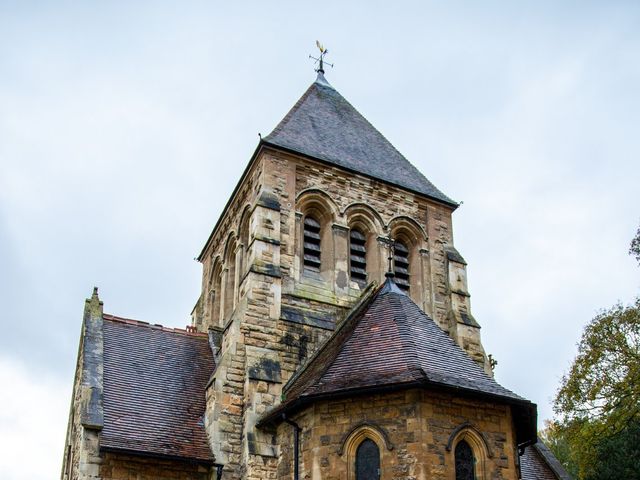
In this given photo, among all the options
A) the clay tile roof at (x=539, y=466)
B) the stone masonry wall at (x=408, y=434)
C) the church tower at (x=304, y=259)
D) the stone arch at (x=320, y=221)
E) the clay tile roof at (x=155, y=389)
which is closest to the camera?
the stone masonry wall at (x=408, y=434)

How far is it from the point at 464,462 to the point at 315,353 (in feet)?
15.9

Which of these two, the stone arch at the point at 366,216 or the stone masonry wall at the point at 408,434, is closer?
the stone masonry wall at the point at 408,434

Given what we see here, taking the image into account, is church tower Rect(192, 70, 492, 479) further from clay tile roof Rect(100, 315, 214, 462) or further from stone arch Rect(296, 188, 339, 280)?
clay tile roof Rect(100, 315, 214, 462)

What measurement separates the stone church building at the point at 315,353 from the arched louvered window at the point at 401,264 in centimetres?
6

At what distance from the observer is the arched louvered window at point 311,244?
18688 millimetres

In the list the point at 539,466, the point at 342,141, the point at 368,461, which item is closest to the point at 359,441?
the point at 368,461

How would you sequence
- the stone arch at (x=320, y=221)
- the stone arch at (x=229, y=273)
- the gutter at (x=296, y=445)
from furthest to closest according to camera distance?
the stone arch at (x=229, y=273), the stone arch at (x=320, y=221), the gutter at (x=296, y=445)

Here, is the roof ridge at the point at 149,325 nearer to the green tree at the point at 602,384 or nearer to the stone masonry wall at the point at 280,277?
the stone masonry wall at the point at 280,277

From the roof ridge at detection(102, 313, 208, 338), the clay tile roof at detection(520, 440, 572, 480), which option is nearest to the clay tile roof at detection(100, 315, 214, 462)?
the roof ridge at detection(102, 313, 208, 338)

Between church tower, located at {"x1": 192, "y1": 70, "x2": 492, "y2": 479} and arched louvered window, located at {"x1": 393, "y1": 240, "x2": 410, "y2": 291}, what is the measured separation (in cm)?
4

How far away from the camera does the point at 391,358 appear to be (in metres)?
13.0

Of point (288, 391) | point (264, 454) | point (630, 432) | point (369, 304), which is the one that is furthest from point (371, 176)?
point (630, 432)

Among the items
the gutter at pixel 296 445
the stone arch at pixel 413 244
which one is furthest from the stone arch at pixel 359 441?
the stone arch at pixel 413 244

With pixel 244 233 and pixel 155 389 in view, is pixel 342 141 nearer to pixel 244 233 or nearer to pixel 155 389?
pixel 244 233
